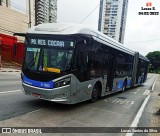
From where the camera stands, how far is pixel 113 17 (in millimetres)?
36656

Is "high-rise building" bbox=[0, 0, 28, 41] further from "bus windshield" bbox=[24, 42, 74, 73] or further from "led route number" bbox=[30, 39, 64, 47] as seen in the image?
"bus windshield" bbox=[24, 42, 74, 73]

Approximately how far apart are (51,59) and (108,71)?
4414mm

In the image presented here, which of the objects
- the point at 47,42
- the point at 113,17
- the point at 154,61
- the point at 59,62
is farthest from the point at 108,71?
the point at 154,61

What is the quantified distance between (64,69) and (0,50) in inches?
1080

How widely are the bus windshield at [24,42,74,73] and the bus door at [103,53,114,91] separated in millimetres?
3504

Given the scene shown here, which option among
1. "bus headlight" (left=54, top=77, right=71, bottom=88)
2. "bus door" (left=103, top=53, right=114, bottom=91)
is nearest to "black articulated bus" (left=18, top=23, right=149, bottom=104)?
"bus headlight" (left=54, top=77, right=71, bottom=88)

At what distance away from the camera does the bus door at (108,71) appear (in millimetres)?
10823

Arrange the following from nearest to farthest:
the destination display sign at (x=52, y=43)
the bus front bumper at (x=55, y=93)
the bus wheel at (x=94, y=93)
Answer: the bus front bumper at (x=55, y=93), the destination display sign at (x=52, y=43), the bus wheel at (x=94, y=93)

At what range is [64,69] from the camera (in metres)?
7.52

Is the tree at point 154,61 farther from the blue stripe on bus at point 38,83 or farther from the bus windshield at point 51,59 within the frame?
the blue stripe on bus at point 38,83

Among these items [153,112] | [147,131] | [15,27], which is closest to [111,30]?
[15,27]

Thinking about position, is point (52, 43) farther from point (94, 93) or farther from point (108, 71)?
point (108, 71)

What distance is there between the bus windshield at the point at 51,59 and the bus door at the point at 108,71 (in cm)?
350

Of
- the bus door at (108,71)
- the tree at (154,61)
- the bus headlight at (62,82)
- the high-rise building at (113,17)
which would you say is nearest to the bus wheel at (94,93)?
the bus door at (108,71)
